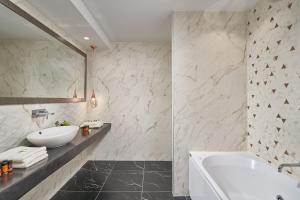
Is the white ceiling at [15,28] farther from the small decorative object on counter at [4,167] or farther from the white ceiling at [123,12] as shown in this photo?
the small decorative object on counter at [4,167]

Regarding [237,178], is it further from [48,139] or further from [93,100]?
[93,100]

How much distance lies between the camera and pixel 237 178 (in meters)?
2.13

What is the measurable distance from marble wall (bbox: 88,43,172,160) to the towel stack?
202 centimetres

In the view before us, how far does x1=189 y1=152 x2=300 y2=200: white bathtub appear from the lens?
1.66 metres

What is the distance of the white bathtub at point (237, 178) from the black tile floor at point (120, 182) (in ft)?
1.79

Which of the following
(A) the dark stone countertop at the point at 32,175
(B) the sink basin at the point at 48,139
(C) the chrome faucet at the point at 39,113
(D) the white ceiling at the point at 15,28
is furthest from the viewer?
(C) the chrome faucet at the point at 39,113

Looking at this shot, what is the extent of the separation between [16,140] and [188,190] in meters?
2.15

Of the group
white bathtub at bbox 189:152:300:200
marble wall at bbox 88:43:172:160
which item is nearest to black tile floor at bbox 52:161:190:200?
marble wall at bbox 88:43:172:160

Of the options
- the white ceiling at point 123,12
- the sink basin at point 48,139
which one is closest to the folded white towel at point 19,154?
the sink basin at point 48,139

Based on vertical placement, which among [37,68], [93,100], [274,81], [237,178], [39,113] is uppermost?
[37,68]

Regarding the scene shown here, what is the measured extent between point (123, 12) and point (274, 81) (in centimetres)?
208

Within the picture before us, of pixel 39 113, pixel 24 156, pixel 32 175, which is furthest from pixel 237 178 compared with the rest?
pixel 39 113

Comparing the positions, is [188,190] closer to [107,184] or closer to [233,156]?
[233,156]

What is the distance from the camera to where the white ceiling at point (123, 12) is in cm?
205
